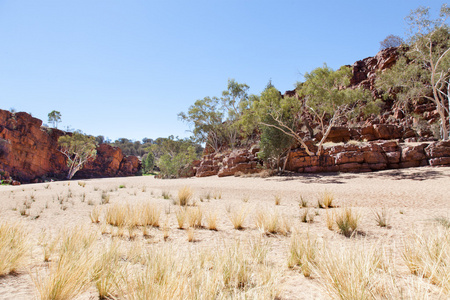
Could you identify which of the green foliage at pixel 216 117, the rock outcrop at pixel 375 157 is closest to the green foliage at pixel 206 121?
the green foliage at pixel 216 117

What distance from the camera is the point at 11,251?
2660 mm

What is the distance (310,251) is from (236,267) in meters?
1.11

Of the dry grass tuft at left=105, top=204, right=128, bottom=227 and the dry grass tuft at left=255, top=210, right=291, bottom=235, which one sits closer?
the dry grass tuft at left=255, top=210, right=291, bottom=235

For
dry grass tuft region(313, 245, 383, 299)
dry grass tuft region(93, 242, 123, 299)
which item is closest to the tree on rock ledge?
dry grass tuft region(93, 242, 123, 299)

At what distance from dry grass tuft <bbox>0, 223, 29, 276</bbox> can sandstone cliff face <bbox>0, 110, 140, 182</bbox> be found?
146ft

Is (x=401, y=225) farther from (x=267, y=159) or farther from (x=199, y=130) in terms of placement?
(x=199, y=130)

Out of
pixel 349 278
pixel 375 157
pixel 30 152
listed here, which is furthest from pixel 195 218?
pixel 30 152

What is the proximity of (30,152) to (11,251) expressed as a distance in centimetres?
5181

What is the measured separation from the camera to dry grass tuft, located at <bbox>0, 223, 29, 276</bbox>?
2.54 m

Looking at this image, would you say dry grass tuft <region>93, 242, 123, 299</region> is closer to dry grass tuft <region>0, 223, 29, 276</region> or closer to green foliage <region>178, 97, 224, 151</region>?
dry grass tuft <region>0, 223, 29, 276</region>

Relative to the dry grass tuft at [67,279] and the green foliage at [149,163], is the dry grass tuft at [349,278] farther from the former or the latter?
the green foliage at [149,163]

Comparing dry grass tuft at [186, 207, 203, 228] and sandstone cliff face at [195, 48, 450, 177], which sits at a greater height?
sandstone cliff face at [195, 48, 450, 177]

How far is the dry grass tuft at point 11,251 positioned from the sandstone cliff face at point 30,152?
44455mm

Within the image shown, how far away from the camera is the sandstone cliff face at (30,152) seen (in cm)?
3762
